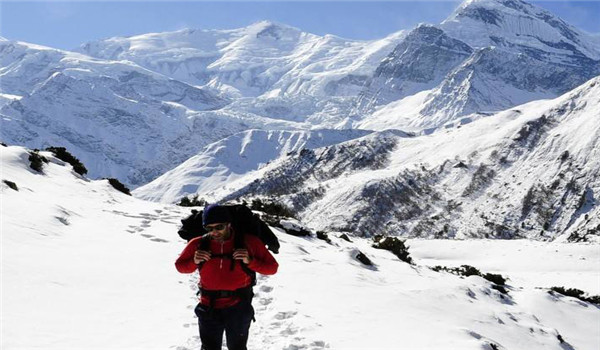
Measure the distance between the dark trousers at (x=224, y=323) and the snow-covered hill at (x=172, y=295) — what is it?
9.72 feet

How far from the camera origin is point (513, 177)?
182 metres

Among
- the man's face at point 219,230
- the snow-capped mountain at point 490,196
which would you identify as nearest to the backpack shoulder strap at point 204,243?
the man's face at point 219,230

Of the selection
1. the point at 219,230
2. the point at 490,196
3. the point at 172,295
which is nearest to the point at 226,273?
the point at 219,230

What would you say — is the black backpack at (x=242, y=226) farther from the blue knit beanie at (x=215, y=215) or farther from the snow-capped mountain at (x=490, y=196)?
the snow-capped mountain at (x=490, y=196)

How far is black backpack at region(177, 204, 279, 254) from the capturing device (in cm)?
717

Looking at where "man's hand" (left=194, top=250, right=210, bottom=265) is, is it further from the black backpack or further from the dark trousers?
the dark trousers

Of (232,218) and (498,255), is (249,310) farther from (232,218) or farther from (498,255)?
(498,255)

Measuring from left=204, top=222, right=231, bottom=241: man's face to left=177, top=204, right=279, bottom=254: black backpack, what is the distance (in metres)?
0.15

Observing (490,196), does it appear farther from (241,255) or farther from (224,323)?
(241,255)

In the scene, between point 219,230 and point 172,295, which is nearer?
point 219,230

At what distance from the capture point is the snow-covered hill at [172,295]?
10805 mm

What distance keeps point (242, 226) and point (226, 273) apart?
2.20ft

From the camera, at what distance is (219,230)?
6.97m

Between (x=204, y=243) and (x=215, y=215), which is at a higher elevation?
(x=215, y=215)
